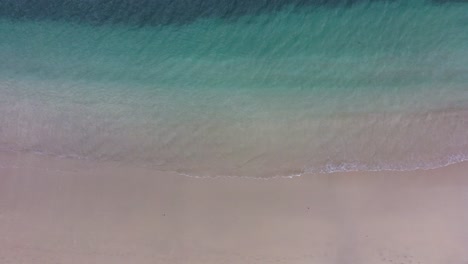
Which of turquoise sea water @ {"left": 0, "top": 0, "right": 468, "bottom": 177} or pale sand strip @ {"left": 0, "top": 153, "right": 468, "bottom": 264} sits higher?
turquoise sea water @ {"left": 0, "top": 0, "right": 468, "bottom": 177}

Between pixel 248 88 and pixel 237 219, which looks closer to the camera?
pixel 237 219

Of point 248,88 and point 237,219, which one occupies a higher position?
point 248,88

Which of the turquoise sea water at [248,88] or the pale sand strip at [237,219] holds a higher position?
the turquoise sea water at [248,88]

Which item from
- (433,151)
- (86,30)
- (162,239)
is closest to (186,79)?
(86,30)

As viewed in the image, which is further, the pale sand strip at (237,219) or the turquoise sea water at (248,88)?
the turquoise sea water at (248,88)

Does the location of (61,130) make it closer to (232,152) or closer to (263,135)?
(232,152)
